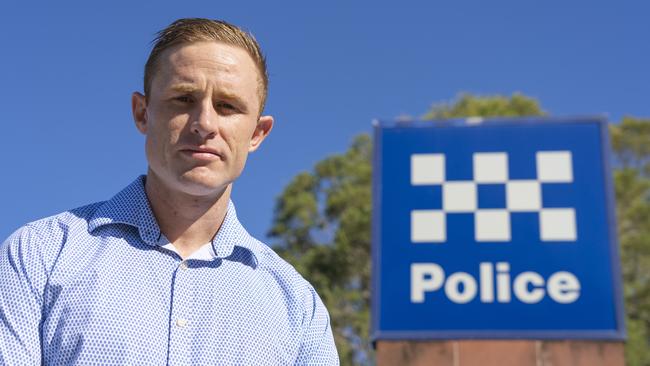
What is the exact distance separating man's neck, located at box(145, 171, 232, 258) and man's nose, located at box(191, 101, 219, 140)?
102 millimetres

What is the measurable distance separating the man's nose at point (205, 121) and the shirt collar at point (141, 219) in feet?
0.50

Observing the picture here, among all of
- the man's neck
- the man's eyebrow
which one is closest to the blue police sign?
the man's neck

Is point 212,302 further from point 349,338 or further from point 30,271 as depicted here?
point 349,338

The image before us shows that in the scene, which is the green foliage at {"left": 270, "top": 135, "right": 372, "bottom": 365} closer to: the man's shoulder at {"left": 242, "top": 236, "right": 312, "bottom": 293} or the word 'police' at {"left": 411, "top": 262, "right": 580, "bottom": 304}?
the word 'police' at {"left": 411, "top": 262, "right": 580, "bottom": 304}

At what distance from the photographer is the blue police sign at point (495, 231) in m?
4.22

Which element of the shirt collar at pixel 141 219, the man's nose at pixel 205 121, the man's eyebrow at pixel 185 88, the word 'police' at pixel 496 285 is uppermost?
the word 'police' at pixel 496 285

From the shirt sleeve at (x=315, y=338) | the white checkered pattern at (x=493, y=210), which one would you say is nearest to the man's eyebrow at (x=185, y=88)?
the shirt sleeve at (x=315, y=338)

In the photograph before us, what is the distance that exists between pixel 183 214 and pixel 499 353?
3.18 metres

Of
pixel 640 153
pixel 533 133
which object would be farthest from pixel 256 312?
pixel 640 153

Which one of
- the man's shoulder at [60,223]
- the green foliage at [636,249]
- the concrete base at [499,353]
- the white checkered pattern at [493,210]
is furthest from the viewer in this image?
the green foliage at [636,249]

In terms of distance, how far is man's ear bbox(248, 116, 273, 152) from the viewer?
1.42 m

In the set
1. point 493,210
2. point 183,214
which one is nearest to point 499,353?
point 493,210

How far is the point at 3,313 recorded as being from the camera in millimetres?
→ 1151

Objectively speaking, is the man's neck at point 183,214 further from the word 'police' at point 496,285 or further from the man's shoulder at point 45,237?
the word 'police' at point 496,285
